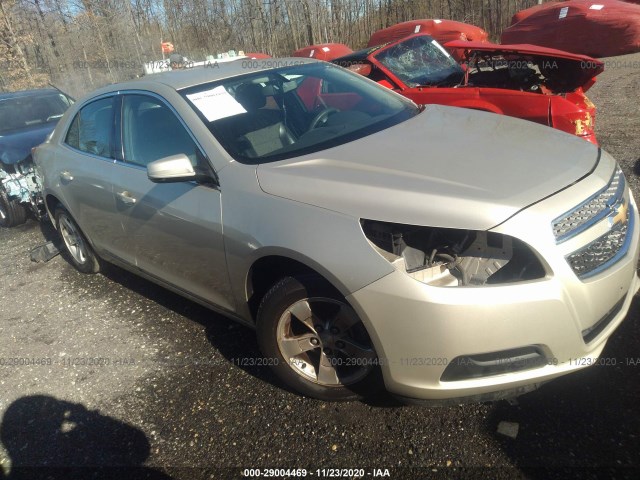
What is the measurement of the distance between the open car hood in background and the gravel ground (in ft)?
10.4

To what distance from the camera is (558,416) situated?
2.34 metres

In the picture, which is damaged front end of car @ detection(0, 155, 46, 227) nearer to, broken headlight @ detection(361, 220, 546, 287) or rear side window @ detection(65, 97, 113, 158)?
rear side window @ detection(65, 97, 113, 158)

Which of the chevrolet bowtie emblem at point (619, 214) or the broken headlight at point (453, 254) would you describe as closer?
the broken headlight at point (453, 254)

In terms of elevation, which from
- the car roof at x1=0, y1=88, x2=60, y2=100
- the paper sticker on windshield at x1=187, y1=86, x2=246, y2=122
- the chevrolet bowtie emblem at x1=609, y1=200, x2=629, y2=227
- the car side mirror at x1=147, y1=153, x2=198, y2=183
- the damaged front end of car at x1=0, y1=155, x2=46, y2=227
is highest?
the paper sticker on windshield at x1=187, y1=86, x2=246, y2=122

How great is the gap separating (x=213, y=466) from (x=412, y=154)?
6.03 ft

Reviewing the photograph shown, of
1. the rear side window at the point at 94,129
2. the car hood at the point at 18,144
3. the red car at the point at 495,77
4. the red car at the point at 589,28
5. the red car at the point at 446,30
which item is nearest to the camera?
the rear side window at the point at 94,129

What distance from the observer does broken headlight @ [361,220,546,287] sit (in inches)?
81.7

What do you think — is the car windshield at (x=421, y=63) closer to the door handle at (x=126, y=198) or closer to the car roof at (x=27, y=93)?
the door handle at (x=126, y=198)

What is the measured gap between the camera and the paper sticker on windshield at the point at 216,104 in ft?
9.58

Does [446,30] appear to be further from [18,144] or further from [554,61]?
[18,144]

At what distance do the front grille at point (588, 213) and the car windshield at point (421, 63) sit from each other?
375 centimetres

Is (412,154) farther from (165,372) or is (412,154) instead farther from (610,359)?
(165,372)

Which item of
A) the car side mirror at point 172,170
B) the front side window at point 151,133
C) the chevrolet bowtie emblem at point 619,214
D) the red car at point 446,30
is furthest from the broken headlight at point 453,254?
the red car at point 446,30

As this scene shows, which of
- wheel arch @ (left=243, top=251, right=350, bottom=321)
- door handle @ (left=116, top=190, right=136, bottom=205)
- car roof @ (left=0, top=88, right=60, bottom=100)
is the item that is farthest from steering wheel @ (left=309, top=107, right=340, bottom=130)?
car roof @ (left=0, top=88, right=60, bottom=100)
